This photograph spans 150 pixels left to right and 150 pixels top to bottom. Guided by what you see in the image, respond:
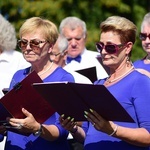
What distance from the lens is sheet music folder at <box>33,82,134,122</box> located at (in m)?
4.18

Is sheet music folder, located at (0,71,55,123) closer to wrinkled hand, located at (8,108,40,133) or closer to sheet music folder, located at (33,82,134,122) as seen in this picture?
wrinkled hand, located at (8,108,40,133)

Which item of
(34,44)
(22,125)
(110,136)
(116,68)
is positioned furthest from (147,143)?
(34,44)

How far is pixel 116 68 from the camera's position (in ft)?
15.4

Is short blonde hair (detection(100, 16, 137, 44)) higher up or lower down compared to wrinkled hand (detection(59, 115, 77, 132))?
higher up

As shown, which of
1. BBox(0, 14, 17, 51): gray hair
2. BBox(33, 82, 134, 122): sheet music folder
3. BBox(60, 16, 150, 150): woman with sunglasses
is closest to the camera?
BBox(33, 82, 134, 122): sheet music folder

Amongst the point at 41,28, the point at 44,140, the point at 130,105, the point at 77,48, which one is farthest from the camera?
the point at 77,48

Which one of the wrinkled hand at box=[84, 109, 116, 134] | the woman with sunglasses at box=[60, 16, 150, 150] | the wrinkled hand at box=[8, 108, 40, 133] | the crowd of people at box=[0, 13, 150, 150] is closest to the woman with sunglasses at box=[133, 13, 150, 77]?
the crowd of people at box=[0, 13, 150, 150]

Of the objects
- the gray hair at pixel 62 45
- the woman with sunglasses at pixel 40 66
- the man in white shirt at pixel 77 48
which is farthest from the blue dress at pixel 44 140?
the man in white shirt at pixel 77 48

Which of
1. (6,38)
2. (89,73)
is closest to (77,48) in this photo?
(89,73)

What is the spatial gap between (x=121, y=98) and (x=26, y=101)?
2.40 ft

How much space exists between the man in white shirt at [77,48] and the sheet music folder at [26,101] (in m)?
2.97

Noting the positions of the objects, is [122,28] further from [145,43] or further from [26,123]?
[145,43]

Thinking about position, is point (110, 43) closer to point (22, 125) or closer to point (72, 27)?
point (22, 125)

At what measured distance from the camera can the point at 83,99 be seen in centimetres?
429
